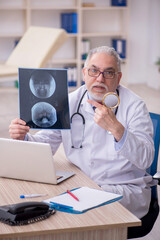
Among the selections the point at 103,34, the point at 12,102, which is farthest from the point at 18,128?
the point at 103,34

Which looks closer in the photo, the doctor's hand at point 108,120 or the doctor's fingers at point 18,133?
the doctor's hand at point 108,120

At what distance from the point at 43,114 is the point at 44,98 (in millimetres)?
64

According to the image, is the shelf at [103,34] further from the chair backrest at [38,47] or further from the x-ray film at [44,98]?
the x-ray film at [44,98]

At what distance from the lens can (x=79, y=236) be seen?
1.45 m

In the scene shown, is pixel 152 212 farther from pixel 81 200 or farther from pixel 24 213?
pixel 24 213

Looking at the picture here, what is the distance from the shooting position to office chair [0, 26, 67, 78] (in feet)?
17.1

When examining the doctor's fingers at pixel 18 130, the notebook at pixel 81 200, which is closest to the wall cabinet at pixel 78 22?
the doctor's fingers at pixel 18 130

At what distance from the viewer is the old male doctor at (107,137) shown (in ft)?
6.26

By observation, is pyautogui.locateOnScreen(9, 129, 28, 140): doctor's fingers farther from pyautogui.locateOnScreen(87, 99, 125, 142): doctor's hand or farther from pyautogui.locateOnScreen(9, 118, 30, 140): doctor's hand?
pyautogui.locateOnScreen(87, 99, 125, 142): doctor's hand

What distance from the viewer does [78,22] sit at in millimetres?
7004

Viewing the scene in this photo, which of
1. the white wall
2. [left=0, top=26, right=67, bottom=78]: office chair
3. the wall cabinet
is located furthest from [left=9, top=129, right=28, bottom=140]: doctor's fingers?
the white wall

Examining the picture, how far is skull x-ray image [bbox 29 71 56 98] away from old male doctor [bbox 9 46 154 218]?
0.14 m

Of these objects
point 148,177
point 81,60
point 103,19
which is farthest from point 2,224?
point 103,19

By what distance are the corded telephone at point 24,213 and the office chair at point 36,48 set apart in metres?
3.67
